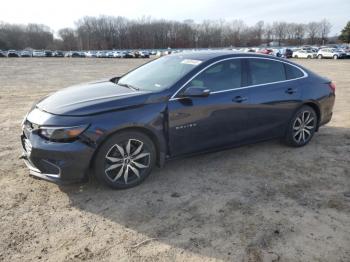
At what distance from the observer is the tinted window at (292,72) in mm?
5523

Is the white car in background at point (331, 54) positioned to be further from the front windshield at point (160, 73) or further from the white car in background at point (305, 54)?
the front windshield at point (160, 73)

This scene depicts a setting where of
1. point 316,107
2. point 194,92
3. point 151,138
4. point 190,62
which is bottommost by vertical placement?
point 151,138

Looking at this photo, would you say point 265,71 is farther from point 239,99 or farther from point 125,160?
point 125,160

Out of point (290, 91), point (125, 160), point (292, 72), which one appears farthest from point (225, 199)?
point (292, 72)

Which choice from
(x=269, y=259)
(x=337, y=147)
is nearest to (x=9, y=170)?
(x=269, y=259)

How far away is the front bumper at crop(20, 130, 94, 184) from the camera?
368 cm

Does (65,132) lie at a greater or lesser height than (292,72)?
lesser

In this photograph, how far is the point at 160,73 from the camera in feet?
15.9

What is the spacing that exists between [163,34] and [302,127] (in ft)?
474

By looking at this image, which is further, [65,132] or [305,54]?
[305,54]

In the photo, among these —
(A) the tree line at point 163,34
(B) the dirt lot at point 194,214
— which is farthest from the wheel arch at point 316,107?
(A) the tree line at point 163,34

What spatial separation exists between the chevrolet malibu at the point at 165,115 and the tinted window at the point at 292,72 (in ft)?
0.06

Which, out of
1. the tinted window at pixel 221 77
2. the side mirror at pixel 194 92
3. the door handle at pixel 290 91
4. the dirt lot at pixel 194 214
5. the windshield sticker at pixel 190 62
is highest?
the windshield sticker at pixel 190 62

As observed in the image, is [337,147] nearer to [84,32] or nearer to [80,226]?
[80,226]
